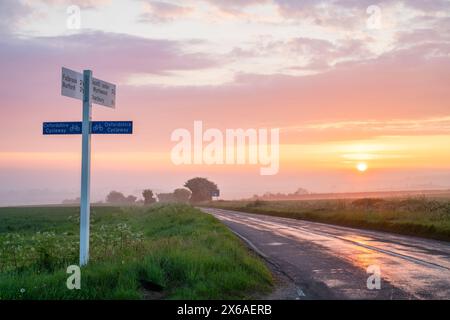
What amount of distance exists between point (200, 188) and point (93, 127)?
14056 cm

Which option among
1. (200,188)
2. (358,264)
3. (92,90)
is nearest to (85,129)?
(92,90)

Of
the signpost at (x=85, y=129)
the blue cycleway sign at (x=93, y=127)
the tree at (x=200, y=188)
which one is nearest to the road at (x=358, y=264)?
the signpost at (x=85, y=129)

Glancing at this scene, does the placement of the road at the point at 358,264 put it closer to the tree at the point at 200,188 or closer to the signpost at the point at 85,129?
the signpost at the point at 85,129

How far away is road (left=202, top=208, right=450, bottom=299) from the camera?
32.6ft

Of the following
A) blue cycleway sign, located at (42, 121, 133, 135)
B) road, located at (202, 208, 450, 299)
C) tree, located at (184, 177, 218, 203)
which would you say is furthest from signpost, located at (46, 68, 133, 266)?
tree, located at (184, 177, 218, 203)

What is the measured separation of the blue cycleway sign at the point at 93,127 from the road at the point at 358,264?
517cm

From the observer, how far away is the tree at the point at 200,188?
152250 mm

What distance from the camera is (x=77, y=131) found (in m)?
11.7

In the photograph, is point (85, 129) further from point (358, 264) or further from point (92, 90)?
point (358, 264)

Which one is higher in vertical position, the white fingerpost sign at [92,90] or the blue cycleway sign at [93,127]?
the white fingerpost sign at [92,90]

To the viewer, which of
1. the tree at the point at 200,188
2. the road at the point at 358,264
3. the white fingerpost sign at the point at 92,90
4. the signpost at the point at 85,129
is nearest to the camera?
the road at the point at 358,264
